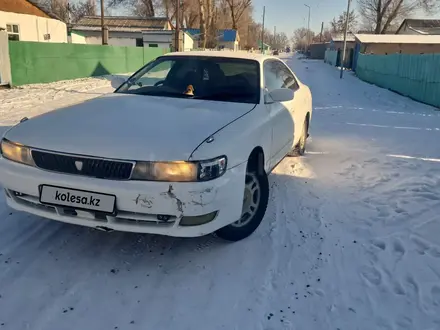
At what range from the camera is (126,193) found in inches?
104

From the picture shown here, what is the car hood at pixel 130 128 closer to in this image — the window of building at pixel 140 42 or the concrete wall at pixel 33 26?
the concrete wall at pixel 33 26

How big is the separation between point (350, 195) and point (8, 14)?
24.5 m

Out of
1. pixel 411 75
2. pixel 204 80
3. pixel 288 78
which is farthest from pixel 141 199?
pixel 411 75

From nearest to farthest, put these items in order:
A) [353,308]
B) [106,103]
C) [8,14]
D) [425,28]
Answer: [353,308]
[106,103]
[8,14]
[425,28]

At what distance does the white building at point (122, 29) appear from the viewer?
47.3 metres

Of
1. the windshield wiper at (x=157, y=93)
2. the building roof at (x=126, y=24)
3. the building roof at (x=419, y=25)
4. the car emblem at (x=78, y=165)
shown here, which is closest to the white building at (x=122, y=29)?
the building roof at (x=126, y=24)

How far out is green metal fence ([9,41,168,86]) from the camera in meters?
14.9

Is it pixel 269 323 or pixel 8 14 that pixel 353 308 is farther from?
pixel 8 14

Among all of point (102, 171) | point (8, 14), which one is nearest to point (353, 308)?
point (102, 171)

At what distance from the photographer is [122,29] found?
47375 mm

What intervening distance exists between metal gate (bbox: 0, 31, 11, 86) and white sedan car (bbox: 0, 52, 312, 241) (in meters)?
12.1

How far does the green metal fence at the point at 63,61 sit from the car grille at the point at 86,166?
1342 centimetres

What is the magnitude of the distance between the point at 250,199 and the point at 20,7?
1019 inches

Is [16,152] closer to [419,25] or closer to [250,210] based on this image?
[250,210]
